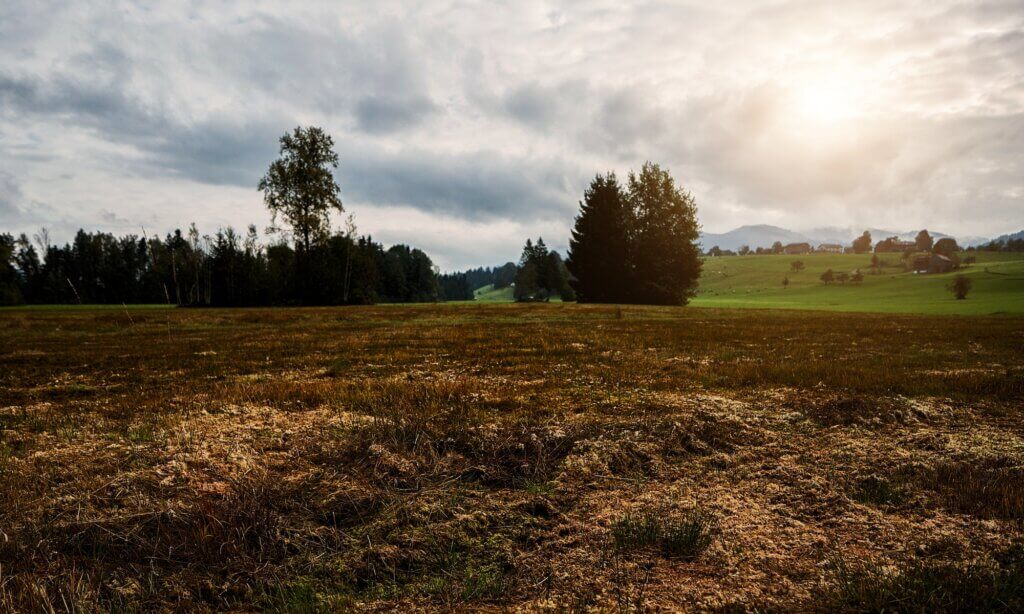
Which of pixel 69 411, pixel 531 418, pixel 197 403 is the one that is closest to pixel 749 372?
pixel 531 418

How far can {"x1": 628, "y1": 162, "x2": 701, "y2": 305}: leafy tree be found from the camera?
56500 millimetres

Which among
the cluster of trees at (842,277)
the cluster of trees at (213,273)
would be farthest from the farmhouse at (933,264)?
the cluster of trees at (213,273)

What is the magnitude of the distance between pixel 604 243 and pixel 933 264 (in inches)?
4376

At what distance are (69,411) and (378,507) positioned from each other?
694 cm

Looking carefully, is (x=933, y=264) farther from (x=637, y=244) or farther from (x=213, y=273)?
(x=213, y=273)

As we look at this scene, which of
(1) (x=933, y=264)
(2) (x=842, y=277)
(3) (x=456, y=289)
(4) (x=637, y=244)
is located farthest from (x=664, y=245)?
(3) (x=456, y=289)

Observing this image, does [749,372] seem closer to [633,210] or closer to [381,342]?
[381,342]

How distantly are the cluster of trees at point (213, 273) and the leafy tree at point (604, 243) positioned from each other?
29.9 meters

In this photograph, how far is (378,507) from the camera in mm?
4391

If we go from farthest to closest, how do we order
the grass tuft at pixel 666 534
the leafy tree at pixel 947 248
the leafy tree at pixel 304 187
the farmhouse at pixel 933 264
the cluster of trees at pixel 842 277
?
1. the leafy tree at pixel 947 248
2. the farmhouse at pixel 933 264
3. the cluster of trees at pixel 842 277
4. the leafy tree at pixel 304 187
5. the grass tuft at pixel 666 534

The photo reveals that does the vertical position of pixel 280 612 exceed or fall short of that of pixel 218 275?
it falls short

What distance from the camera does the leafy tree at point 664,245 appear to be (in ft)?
185

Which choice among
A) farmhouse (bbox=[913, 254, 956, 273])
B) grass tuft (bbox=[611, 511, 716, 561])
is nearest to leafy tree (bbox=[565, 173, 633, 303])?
grass tuft (bbox=[611, 511, 716, 561])

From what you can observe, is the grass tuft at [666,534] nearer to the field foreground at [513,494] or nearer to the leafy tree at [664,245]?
the field foreground at [513,494]
